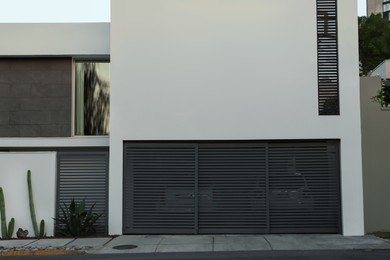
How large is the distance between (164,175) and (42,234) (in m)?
3.47

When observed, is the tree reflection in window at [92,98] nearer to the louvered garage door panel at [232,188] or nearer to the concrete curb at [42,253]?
the louvered garage door panel at [232,188]

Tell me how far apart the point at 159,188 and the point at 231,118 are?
8.58 feet

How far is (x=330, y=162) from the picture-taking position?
481 inches

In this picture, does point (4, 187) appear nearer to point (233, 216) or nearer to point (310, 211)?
point (233, 216)

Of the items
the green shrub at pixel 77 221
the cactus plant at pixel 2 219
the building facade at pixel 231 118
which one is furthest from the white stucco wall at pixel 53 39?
the green shrub at pixel 77 221

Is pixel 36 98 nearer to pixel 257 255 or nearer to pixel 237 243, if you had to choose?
pixel 237 243

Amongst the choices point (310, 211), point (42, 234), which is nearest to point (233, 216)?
point (310, 211)

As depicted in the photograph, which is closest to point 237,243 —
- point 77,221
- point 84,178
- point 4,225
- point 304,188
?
point 304,188

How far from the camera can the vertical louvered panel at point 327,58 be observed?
12125mm

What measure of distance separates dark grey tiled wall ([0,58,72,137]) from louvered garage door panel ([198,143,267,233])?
4.26 m

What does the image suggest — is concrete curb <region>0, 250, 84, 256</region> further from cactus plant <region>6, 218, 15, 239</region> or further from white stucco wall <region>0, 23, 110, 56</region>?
white stucco wall <region>0, 23, 110, 56</region>

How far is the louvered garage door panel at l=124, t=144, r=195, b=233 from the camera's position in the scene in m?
12.2

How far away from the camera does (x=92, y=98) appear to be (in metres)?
13.7

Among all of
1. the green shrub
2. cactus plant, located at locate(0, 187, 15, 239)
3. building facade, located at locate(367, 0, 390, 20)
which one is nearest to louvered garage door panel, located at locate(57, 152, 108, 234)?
the green shrub
